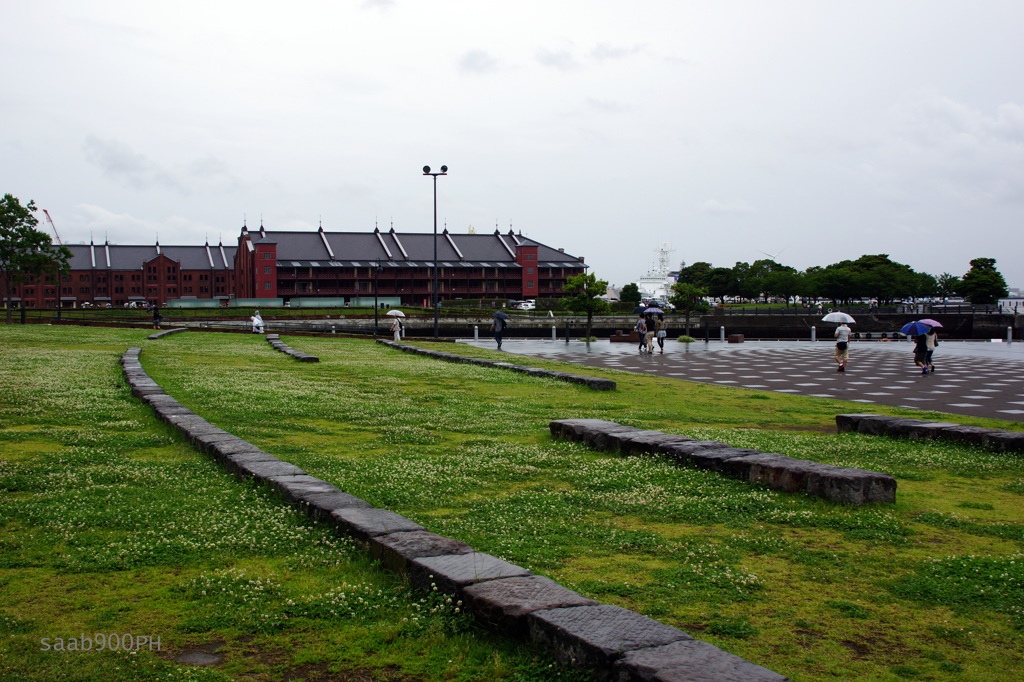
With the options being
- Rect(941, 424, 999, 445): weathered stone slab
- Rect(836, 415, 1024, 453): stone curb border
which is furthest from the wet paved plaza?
Rect(941, 424, 999, 445): weathered stone slab

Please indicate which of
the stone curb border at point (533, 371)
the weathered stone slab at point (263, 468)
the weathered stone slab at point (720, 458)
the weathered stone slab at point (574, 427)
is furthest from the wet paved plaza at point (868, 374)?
the weathered stone slab at point (263, 468)

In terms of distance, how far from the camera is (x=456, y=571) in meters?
4.82

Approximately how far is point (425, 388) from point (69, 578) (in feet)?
41.1

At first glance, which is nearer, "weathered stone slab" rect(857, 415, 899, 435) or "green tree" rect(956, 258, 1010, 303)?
"weathered stone slab" rect(857, 415, 899, 435)

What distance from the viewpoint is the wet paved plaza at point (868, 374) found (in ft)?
64.4

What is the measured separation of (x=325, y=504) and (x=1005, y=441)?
9.13 metres

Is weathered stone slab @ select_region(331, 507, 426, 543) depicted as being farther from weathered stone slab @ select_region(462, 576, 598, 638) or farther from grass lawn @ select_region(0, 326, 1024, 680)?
weathered stone slab @ select_region(462, 576, 598, 638)

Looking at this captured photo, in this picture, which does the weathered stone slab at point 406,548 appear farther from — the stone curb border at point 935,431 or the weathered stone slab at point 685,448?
the stone curb border at point 935,431

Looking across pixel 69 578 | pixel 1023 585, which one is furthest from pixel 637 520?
pixel 69 578

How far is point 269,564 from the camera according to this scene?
547 cm

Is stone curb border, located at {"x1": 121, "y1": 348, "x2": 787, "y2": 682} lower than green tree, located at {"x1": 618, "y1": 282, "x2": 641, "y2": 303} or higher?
lower

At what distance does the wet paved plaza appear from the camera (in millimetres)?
19641

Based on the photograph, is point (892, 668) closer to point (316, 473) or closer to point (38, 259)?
point (316, 473)

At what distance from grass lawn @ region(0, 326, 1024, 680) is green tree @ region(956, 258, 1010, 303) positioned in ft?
457
